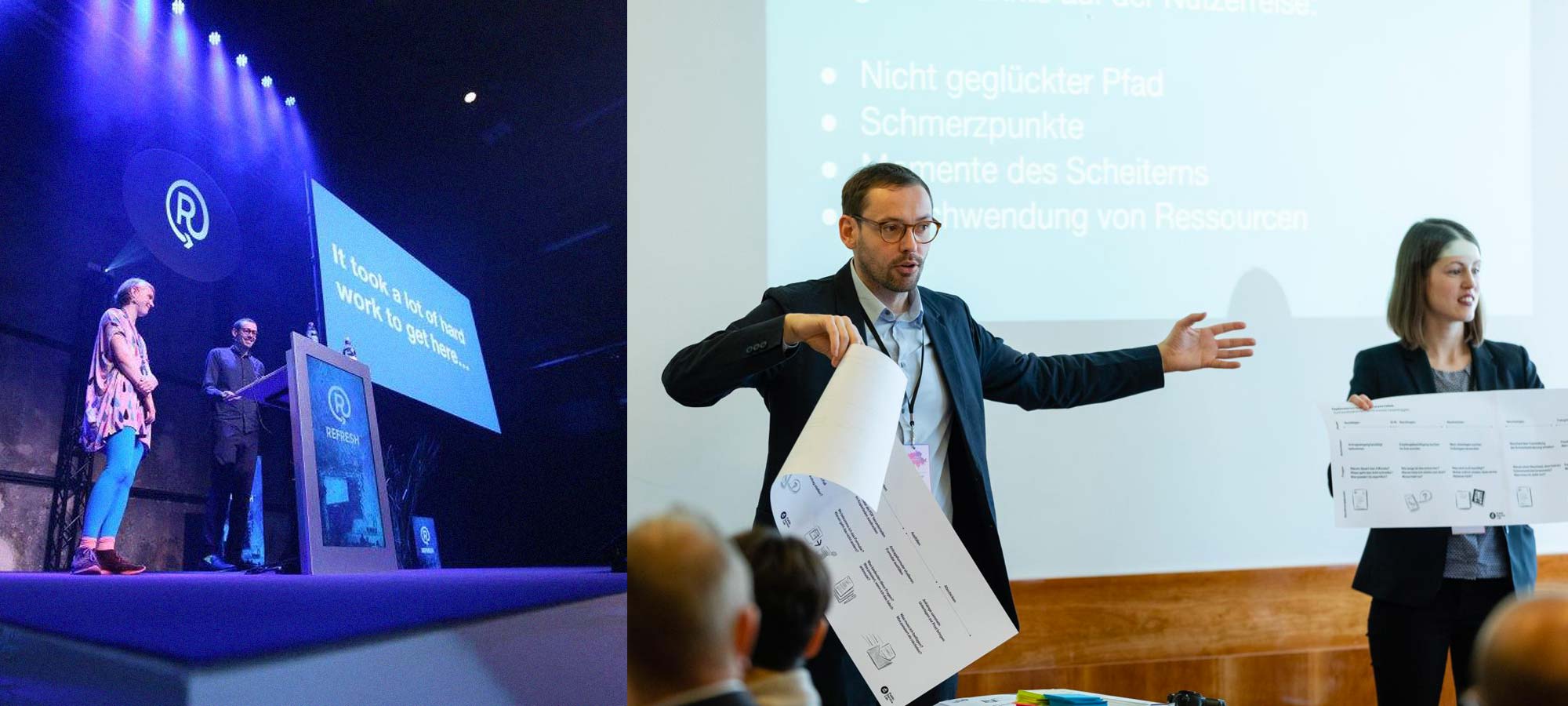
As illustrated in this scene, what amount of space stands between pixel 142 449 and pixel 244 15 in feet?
2.77

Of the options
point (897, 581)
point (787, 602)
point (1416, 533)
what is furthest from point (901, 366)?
point (1416, 533)

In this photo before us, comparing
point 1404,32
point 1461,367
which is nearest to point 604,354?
point 1461,367

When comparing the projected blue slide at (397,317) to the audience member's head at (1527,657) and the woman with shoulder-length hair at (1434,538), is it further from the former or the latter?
the woman with shoulder-length hair at (1434,538)

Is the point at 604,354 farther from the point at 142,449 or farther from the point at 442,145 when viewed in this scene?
the point at 142,449

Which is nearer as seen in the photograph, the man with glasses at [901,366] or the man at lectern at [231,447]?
the man at lectern at [231,447]

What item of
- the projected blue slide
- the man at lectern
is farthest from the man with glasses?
the man at lectern

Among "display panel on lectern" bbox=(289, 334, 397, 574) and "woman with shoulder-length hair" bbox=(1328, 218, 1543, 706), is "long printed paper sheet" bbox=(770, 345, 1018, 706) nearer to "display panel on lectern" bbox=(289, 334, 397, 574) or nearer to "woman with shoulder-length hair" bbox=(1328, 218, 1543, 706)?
"display panel on lectern" bbox=(289, 334, 397, 574)

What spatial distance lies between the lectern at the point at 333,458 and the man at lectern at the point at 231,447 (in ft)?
0.12

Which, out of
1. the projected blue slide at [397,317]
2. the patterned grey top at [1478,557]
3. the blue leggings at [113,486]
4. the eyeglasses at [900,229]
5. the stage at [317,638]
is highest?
the eyeglasses at [900,229]

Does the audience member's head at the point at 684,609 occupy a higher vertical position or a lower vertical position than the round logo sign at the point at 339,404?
lower

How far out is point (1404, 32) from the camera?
443cm

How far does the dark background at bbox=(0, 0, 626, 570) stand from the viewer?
91.7 inches

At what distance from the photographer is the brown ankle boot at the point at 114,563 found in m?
2.37

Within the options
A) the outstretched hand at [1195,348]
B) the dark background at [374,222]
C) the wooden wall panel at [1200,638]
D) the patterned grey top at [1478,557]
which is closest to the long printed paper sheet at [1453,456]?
the patterned grey top at [1478,557]
